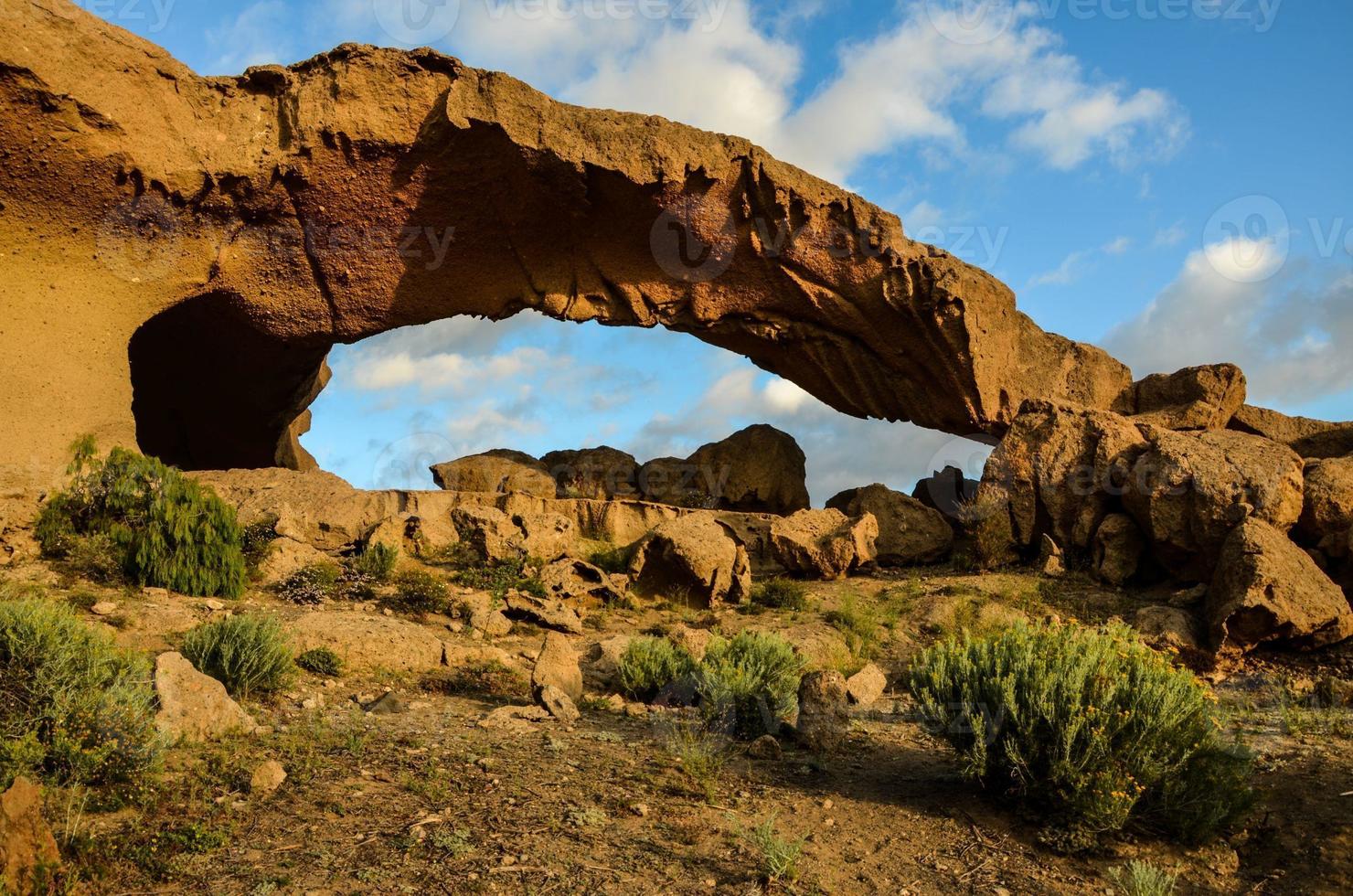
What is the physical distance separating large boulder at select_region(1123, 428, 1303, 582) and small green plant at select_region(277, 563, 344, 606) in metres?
9.99

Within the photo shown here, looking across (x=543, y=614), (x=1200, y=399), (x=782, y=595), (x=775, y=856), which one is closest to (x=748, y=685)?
(x=775, y=856)

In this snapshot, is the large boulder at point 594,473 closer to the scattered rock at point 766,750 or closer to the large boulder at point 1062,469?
the large boulder at point 1062,469

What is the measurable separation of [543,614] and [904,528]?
635cm

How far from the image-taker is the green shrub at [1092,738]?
221 inches

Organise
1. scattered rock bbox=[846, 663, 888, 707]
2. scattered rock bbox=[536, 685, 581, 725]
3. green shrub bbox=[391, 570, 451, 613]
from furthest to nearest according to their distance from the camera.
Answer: green shrub bbox=[391, 570, 451, 613]
scattered rock bbox=[846, 663, 888, 707]
scattered rock bbox=[536, 685, 581, 725]

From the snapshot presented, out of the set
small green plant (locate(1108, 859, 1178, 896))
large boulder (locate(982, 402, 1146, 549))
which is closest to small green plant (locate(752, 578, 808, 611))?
large boulder (locate(982, 402, 1146, 549))

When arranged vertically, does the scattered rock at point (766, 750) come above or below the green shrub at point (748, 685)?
below

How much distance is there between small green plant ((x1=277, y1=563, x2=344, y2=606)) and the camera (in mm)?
10422

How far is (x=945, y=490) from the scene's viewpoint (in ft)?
56.0

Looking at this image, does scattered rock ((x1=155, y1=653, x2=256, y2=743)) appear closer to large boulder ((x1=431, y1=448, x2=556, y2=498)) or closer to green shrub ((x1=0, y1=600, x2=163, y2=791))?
green shrub ((x1=0, y1=600, x2=163, y2=791))

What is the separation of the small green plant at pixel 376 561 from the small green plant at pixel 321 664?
300cm

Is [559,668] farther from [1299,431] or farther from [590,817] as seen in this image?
[1299,431]

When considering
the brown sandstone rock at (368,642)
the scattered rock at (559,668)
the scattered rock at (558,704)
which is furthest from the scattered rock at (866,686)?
the brown sandstone rock at (368,642)

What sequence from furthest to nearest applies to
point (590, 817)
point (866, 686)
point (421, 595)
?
1. point (421, 595)
2. point (866, 686)
3. point (590, 817)
